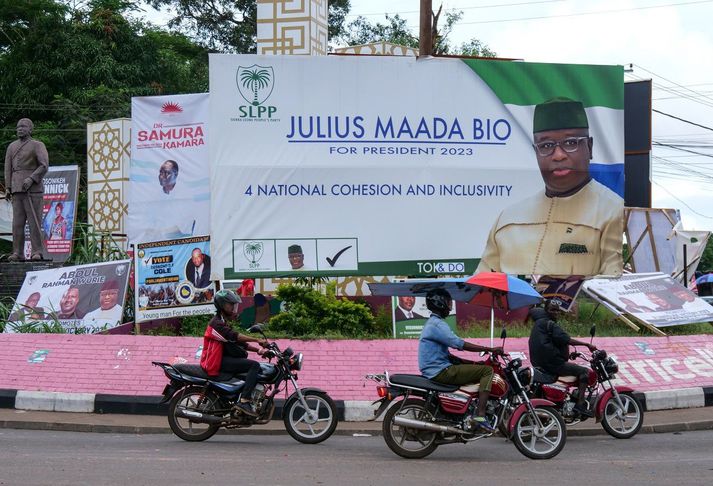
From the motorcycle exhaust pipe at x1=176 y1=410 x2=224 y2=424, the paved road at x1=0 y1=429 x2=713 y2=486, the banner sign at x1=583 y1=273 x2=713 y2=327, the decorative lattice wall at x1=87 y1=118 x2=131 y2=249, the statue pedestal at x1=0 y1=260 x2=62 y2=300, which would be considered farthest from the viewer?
the decorative lattice wall at x1=87 y1=118 x2=131 y2=249

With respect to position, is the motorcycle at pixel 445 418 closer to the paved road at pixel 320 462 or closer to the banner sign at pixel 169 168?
the paved road at pixel 320 462

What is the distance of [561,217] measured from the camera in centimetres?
1734

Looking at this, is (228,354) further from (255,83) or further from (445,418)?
(255,83)

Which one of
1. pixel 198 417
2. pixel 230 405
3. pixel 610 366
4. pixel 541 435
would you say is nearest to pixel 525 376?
pixel 541 435

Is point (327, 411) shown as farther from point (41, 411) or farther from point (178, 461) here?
point (41, 411)

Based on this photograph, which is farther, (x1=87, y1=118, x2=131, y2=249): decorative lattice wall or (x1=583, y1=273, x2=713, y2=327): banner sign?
(x1=87, y1=118, x2=131, y2=249): decorative lattice wall

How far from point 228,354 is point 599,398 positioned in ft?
14.3

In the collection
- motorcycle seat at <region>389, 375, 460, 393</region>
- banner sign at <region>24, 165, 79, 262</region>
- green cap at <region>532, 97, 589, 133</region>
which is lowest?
motorcycle seat at <region>389, 375, 460, 393</region>

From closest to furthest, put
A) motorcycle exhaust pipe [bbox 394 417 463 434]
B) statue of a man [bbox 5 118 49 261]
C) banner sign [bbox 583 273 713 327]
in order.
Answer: motorcycle exhaust pipe [bbox 394 417 463 434], banner sign [bbox 583 273 713 327], statue of a man [bbox 5 118 49 261]

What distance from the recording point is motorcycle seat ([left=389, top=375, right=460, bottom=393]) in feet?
32.2

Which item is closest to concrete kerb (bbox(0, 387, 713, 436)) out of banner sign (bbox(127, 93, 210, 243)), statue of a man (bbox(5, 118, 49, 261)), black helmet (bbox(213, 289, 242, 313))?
black helmet (bbox(213, 289, 242, 313))

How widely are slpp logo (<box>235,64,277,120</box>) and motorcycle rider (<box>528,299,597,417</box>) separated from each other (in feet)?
22.8

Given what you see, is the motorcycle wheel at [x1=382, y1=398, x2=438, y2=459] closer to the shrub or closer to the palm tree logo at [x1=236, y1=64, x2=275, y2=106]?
the shrub

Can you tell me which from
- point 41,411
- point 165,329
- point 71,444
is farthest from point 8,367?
point 71,444
